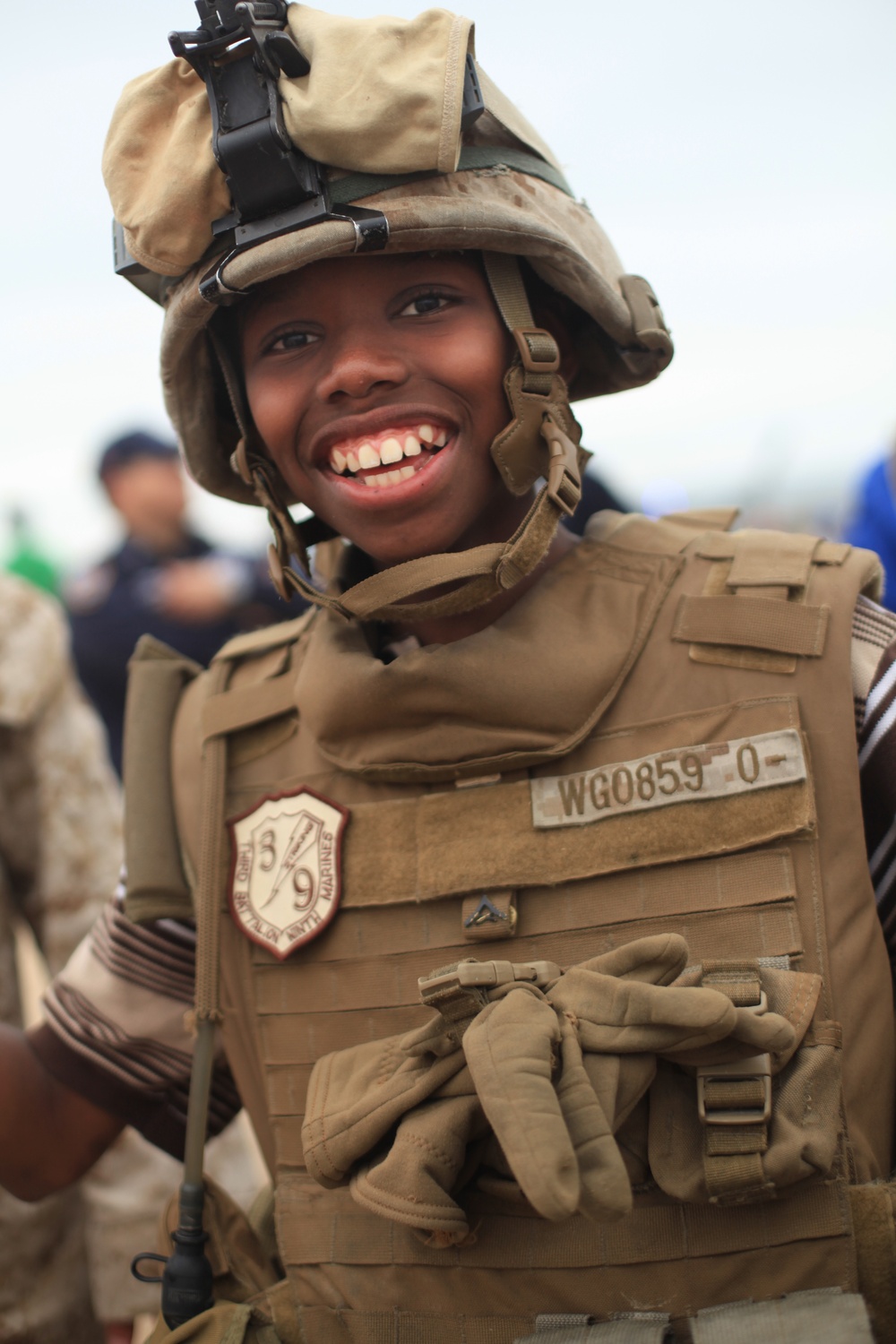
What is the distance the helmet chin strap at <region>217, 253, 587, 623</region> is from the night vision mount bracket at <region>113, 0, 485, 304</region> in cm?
30

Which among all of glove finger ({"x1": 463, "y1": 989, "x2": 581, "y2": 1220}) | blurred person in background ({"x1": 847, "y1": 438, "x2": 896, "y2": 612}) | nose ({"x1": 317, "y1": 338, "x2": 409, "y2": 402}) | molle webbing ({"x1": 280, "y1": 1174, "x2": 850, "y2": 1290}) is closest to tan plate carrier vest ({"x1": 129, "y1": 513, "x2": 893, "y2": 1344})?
molle webbing ({"x1": 280, "y1": 1174, "x2": 850, "y2": 1290})

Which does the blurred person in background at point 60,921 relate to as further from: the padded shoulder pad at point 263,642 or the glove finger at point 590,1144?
the glove finger at point 590,1144

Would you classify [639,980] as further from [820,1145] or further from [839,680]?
[839,680]

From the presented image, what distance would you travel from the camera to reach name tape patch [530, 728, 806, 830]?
6.11ft

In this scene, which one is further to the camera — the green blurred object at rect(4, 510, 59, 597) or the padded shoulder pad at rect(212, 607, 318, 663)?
the green blurred object at rect(4, 510, 59, 597)

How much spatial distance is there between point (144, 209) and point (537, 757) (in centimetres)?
113

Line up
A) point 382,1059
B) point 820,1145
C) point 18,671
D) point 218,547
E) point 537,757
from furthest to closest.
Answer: point 218,547 < point 18,671 < point 537,757 < point 382,1059 < point 820,1145

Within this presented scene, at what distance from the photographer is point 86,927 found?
333cm

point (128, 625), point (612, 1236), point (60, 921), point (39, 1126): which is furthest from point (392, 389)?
point (128, 625)

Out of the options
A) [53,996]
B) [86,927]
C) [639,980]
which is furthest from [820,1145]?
[86,927]

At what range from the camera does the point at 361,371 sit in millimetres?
2000

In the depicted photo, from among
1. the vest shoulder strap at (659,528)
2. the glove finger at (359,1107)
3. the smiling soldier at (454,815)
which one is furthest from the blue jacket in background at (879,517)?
the glove finger at (359,1107)

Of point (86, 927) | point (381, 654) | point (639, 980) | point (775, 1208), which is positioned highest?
point (381, 654)

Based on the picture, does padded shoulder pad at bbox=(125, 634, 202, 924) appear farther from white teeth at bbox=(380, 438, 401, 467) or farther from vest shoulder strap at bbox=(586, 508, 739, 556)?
vest shoulder strap at bbox=(586, 508, 739, 556)
